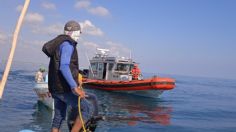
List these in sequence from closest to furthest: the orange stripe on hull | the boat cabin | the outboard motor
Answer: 1. the outboard motor
2. the orange stripe on hull
3. the boat cabin

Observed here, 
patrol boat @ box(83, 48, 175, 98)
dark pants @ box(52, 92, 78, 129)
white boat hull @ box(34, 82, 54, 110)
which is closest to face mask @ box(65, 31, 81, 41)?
dark pants @ box(52, 92, 78, 129)

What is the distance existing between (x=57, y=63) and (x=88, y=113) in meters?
0.79

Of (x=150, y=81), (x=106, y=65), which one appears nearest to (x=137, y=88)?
(x=150, y=81)

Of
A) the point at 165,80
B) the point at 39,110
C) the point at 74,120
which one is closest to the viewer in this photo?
the point at 74,120

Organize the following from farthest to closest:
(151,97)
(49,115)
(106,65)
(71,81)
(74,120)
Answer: (106,65) → (151,97) → (49,115) → (74,120) → (71,81)

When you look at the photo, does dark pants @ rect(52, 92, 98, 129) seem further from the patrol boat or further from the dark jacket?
the patrol boat

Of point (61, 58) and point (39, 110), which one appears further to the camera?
point (39, 110)

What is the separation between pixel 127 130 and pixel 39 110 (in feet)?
14.7

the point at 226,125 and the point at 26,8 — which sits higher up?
the point at 26,8

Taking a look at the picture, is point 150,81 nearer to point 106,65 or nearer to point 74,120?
point 106,65

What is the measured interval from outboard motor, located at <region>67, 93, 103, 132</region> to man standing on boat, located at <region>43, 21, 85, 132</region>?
87mm

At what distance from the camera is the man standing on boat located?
13.7ft

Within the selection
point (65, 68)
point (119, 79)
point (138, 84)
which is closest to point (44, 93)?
point (65, 68)

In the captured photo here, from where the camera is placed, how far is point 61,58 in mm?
4191
